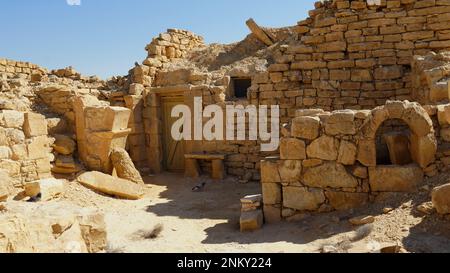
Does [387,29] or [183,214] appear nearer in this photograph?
[183,214]

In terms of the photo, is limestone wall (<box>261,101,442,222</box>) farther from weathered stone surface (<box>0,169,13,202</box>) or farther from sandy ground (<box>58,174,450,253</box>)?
weathered stone surface (<box>0,169,13,202</box>)

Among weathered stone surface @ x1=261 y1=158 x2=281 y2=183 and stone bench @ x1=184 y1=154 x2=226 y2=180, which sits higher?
A: weathered stone surface @ x1=261 y1=158 x2=281 y2=183

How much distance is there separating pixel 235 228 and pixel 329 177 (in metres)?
1.72

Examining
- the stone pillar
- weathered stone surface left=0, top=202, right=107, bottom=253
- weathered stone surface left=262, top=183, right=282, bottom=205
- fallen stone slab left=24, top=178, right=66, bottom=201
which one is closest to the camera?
weathered stone surface left=0, top=202, right=107, bottom=253

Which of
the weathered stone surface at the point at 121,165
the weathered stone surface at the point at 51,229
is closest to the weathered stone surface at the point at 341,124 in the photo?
the weathered stone surface at the point at 51,229

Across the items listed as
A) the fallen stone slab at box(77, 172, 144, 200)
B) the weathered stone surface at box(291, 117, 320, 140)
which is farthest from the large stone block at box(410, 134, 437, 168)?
the fallen stone slab at box(77, 172, 144, 200)

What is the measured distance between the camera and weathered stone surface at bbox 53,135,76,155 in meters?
8.91

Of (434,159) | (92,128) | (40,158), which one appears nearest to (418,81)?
(434,159)

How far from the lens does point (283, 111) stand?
948cm

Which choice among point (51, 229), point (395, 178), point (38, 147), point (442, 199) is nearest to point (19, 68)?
point (38, 147)

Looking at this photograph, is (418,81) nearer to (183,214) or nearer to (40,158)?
(183,214)

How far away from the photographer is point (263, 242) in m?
5.47
